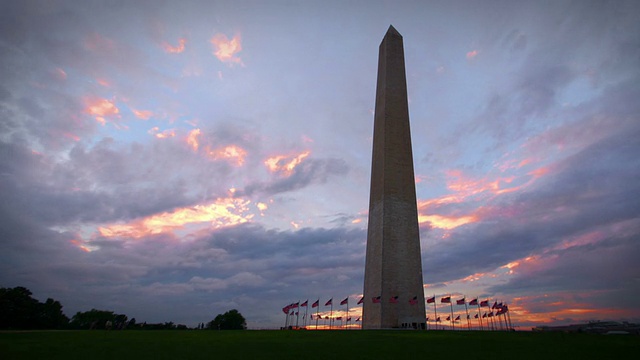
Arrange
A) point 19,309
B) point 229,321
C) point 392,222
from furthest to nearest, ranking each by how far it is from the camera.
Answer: point 229,321
point 19,309
point 392,222

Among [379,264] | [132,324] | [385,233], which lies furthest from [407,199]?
[132,324]

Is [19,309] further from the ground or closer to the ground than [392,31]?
closer to the ground

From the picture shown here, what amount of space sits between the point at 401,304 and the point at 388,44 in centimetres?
3145

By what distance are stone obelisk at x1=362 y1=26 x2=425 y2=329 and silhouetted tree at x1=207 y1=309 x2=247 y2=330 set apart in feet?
150

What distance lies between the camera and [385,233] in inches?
1510

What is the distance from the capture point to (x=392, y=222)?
39.0m

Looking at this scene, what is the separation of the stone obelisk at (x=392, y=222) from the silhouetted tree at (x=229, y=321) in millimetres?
45598

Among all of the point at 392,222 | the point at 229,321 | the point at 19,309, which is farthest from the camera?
the point at 229,321

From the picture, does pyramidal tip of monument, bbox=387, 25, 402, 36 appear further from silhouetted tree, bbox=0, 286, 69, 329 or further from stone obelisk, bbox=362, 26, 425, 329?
silhouetted tree, bbox=0, 286, 69, 329

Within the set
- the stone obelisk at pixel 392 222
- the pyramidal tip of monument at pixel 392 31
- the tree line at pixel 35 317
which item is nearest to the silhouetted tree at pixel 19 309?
the tree line at pixel 35 317

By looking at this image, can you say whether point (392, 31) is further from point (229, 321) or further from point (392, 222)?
point (229, 321)

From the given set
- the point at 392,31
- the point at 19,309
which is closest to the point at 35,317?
the point at 19,309

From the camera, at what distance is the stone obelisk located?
36.8 meters

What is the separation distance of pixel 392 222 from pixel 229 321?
176ft
